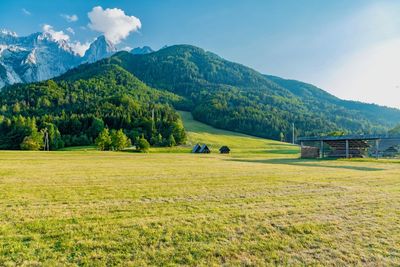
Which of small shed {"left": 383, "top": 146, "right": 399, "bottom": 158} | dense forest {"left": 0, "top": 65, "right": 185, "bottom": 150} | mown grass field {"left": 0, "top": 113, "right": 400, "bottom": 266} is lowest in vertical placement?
small shed {"left": 383, "top": 146, "right": 399, "bottom": 158}

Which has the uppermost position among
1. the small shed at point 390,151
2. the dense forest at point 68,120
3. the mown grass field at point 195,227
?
the dense forest at point 68,120

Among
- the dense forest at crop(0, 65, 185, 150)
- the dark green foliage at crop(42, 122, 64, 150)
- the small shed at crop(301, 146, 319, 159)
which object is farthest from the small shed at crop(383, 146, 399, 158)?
the dark green foliage at crop(42, 122, 64, 150)

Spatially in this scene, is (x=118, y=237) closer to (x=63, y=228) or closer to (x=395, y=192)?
(x=63, y=228)

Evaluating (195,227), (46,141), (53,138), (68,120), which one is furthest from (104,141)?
(195,227)

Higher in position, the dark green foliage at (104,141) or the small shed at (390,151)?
the dark green foliage at (104,141)

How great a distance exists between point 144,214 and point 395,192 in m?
12.2

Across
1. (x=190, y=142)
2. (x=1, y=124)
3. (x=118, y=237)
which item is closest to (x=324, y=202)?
(x=118, y=237)

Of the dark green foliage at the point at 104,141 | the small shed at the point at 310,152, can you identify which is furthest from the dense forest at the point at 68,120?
the small shed at the point at 310,152

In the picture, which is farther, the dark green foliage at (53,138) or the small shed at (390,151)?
the dark green foliage at (53,138)

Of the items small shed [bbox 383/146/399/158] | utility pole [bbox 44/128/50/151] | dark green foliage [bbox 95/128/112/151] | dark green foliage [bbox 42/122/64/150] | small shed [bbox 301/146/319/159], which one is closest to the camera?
small shed [bbox 301/146/319/159]

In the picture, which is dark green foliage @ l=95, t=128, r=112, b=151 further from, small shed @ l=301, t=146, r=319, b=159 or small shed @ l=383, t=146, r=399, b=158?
small shed @ l=383, t=146, r=399, b=158

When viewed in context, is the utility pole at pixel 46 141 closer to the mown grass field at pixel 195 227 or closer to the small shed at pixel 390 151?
the mown grass field at pixel 195 227

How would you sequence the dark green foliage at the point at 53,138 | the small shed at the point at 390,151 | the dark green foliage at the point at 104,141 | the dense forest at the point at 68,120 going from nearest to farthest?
the small shed at the point at 390,151 → the dark green foliage at the point at 104,141 → the dark green foliage at the point at 53,138 → the dense forest at the point at 68,120

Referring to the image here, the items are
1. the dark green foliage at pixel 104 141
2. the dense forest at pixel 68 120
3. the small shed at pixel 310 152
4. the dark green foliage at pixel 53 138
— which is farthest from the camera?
the dense forest at pixel 68 120
